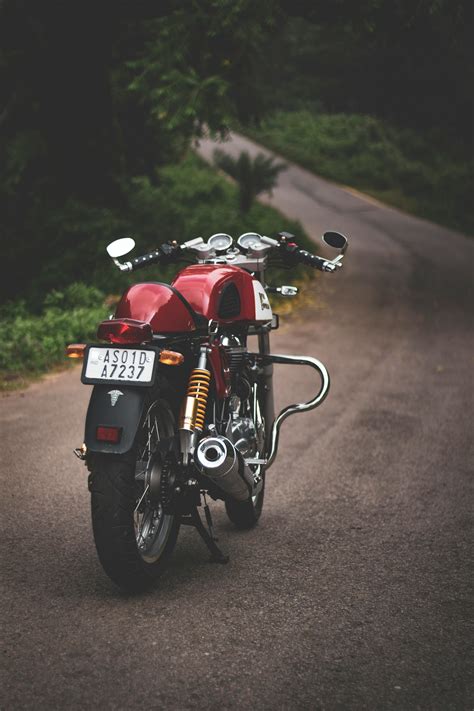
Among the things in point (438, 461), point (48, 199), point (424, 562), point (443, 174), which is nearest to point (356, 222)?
point (443, 174)

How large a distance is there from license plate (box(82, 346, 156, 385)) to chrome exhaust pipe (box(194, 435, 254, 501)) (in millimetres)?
463

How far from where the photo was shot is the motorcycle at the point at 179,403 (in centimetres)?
336

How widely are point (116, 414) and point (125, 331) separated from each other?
34 centimetres

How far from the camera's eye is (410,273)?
16797 millimetres

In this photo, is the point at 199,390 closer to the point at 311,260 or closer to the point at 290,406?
the point at 290,406

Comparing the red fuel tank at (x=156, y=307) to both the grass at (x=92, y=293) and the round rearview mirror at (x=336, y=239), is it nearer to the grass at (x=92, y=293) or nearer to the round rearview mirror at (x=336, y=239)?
the round rearview mirror at (x=336, y=239)

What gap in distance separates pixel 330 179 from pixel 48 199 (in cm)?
2239

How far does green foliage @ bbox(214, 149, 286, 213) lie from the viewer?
18.9 metres

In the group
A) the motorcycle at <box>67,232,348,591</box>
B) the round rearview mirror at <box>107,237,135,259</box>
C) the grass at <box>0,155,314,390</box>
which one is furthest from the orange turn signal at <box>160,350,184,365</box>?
the grass at <box>0,155,314,390</box>

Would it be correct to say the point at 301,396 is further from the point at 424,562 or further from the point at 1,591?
the point at 1,591

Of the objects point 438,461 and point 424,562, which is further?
point 438,461

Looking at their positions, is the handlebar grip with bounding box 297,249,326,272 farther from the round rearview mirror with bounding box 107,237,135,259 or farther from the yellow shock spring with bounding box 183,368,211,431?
the yellow shock spring with bounding box 183,368,211,431

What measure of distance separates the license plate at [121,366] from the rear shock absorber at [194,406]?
44 cm

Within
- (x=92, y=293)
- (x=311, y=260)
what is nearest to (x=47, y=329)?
(x=92, y=293)
